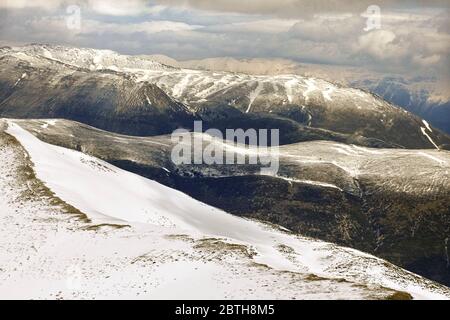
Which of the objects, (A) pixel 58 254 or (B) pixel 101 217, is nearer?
(A) pixel 58 254

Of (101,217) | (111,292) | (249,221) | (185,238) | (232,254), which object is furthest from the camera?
(249,221)

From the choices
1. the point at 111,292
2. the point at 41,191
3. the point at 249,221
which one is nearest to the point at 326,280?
the point at 111,292

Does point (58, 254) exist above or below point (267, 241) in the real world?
above

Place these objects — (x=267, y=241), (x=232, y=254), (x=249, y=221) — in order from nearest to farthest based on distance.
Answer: (x=232, y=254) < (x=267, y=241) < (x=249, y=221)

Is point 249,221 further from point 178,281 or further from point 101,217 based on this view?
point 178,281

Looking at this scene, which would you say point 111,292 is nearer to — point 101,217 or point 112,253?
point 112,253

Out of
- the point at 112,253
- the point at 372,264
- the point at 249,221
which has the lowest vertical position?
the point at 249,221
